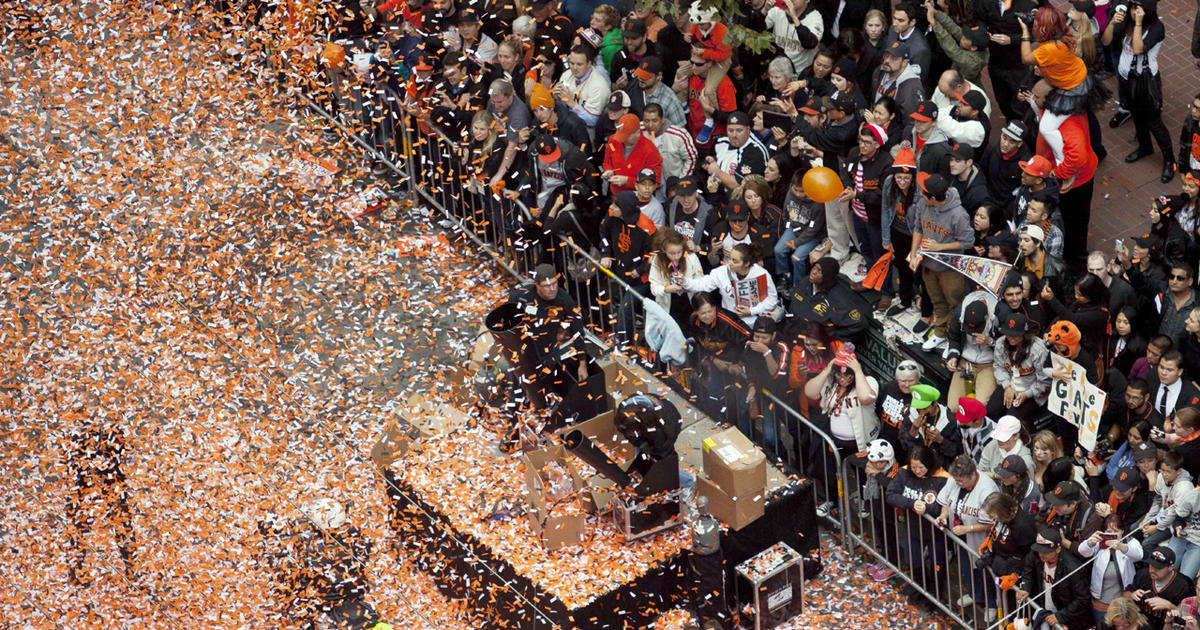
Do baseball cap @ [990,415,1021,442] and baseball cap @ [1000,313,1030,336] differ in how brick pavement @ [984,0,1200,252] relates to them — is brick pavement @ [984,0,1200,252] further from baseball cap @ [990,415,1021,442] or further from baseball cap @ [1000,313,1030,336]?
baseball cap @ [990,415,1021,442]

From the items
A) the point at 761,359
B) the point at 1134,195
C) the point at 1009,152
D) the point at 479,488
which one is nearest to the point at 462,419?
the point at 479,488

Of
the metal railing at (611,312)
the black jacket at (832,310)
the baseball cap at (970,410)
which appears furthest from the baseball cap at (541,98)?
the baseball cap at (970,410)

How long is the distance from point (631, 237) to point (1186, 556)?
4974 mm

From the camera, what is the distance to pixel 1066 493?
517 inches

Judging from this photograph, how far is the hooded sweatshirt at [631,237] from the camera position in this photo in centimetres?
1573

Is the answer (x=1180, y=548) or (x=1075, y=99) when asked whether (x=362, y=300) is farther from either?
(x=1180, y=548)

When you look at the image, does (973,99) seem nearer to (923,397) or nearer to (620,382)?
(923,397)

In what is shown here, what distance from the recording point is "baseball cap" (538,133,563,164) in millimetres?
16266

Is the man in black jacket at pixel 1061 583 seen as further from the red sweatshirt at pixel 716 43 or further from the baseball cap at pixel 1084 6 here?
the red sweatshirt at pixel 716 43

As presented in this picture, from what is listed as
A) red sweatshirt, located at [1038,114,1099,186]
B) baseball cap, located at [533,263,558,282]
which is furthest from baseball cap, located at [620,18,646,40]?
red sweatshirt, located at [1038,114,1099,186]

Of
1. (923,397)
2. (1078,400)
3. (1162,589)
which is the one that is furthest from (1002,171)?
(1162,589)

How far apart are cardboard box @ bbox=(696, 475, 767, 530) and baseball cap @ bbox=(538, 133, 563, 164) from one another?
328 cm

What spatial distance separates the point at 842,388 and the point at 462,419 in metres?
2.89

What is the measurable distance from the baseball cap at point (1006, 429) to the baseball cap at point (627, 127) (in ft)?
12.8
